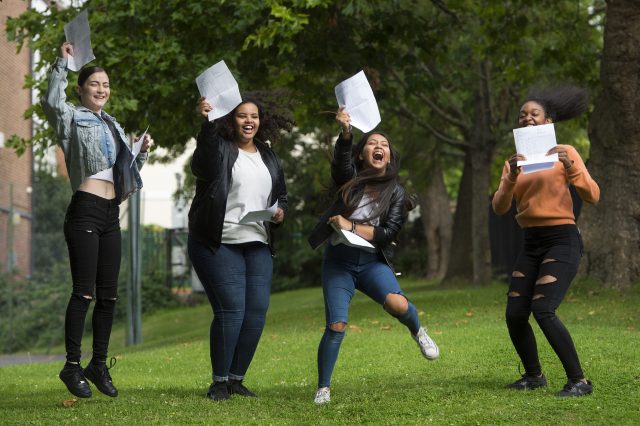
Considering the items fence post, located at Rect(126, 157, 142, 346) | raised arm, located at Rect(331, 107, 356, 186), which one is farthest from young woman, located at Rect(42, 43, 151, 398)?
fence post, located at Rect(126, 157, 142, 346)

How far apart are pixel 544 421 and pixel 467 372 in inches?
88.8

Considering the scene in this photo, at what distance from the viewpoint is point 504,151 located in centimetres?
2858

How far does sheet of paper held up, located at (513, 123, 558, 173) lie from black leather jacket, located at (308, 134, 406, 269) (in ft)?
3.54

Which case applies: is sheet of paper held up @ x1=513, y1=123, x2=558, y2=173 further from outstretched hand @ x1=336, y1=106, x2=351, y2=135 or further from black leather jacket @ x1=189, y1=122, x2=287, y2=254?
black leather jacket @ x1=189, y1=122, x2=287, y2=254

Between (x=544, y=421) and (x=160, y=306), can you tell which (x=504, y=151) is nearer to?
(x=160, y=306)

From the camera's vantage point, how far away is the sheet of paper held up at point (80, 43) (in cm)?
746

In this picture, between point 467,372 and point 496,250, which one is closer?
point 467,372

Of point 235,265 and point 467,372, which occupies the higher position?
point 235,265

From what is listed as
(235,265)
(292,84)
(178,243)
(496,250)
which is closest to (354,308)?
(292,84)

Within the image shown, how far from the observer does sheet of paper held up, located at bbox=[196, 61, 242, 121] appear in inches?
300

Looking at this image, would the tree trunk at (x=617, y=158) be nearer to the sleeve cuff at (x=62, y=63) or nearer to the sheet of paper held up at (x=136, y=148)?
the sheet of paper held up at (x=136, y=148)

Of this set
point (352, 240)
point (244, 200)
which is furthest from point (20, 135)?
point (352, 240)

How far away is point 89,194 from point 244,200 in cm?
104

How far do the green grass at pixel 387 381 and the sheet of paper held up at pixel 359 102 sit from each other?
187 centimetres
